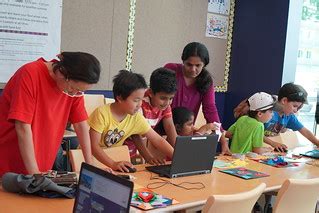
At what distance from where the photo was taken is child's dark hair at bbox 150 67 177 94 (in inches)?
113

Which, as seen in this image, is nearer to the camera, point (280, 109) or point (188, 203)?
point (188, 203)

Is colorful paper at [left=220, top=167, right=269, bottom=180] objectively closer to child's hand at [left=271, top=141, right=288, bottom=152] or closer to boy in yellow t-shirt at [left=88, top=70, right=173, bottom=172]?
boy in yellow t-shirt at [left=88, top=70, right=173, bottom=172]

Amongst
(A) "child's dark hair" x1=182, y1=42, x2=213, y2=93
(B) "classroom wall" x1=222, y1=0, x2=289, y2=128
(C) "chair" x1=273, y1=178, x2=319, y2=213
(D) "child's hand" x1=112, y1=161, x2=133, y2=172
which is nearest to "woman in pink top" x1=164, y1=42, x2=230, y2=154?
(A) "child's dark hair" x1=182, y1=42, x2=213, y2=93

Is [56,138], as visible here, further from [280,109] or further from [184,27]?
[184,27]

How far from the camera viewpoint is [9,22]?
3.90 metres

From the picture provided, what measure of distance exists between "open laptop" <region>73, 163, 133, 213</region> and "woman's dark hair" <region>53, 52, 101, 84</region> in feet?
1.65

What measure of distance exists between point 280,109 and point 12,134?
249 cm

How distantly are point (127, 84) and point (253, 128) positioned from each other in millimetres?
1225

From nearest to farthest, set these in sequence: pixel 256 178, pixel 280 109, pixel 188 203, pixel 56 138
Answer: pixel 188 203, pixel 56 138, pixel 256 178, pixel 280 109

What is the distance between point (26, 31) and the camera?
13.2 feet

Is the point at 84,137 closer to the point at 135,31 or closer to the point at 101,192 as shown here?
the point at 101,192

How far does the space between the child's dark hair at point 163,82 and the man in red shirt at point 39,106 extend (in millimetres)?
729

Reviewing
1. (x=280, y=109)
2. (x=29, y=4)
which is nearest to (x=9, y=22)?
(x=29, y=4)

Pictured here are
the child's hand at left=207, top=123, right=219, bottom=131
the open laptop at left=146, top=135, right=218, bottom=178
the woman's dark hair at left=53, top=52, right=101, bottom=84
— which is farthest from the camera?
the child's hand at left=207, top=123, right=219, bottom=131
